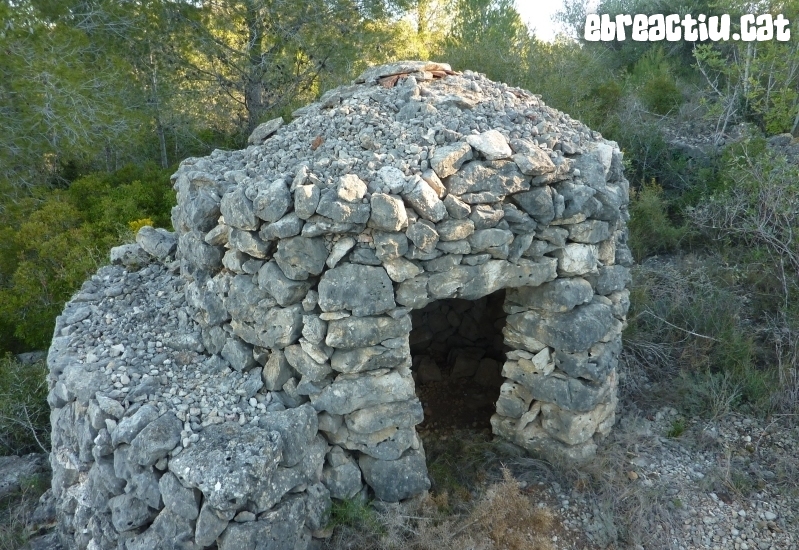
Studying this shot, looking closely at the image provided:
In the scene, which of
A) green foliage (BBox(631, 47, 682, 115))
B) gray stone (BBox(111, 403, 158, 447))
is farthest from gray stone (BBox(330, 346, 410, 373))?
green foliage (BBox(631, 47, 682, 115))

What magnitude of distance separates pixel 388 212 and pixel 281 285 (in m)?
0.73

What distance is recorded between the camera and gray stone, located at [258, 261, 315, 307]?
3.35 metres

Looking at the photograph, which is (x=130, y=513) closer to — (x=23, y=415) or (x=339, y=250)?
(x=339, y=250)

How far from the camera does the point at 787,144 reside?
796cm

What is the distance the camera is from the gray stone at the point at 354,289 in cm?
330

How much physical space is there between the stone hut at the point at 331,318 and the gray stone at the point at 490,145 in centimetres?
1

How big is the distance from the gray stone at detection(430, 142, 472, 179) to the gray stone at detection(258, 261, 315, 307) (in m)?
0.97

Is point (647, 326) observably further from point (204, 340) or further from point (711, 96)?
point (711, 96)

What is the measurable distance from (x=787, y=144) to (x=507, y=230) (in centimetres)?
646

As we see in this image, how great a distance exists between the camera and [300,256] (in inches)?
130

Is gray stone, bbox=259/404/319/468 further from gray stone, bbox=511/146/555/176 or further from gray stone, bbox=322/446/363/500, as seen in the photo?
gray stone, bbox=511/146/555/176

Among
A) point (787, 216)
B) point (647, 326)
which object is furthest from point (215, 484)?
point (787, 216)

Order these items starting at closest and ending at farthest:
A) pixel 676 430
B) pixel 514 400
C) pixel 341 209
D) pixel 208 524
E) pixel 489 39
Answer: pixel 208 524, pixel 341 209, pixel 514 400, pixel 676 430, pixel 489 39

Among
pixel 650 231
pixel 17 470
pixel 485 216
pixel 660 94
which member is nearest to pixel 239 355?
pixel 485 216
